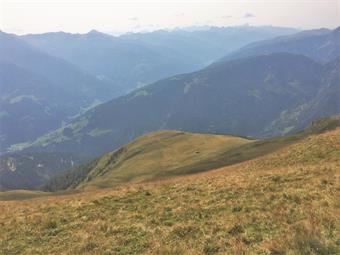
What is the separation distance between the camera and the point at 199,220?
2136cm

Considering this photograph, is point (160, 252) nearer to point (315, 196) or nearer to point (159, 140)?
point (315, 196)

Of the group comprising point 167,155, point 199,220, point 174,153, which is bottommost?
point 167,155

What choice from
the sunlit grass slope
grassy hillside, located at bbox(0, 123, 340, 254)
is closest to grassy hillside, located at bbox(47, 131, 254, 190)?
the sunlit grass slope

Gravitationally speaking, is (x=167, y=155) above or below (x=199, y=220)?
below

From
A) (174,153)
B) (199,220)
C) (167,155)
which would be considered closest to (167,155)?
(167,155)

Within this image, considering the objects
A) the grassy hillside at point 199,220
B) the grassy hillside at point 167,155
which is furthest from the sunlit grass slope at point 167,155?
the grassy hillside at point 199,220

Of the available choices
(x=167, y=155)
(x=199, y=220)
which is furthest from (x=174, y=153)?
(x=199, y=220)

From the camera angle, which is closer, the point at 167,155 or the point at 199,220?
the point at 199,220

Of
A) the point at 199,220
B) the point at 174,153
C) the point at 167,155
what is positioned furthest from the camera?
the point at 174,153

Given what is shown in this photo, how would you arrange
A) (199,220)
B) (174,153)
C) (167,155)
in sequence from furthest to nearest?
1. (174,153)
2. (167,155)
3. (199,220)

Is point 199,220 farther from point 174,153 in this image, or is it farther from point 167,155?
point 174,153

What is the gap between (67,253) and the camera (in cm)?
1830

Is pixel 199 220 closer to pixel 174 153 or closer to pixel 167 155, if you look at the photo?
pixel 167 155

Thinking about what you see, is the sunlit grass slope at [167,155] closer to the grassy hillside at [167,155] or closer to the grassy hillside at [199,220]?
the grassy hillside at [167,155]
